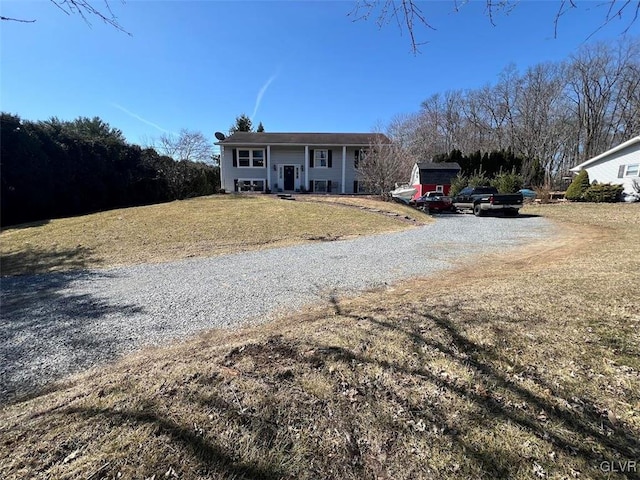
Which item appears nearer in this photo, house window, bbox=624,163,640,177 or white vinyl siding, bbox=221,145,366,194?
house window, bbox=624,163,640,177

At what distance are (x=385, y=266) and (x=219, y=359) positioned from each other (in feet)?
15.3

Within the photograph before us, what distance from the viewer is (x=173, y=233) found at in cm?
1033

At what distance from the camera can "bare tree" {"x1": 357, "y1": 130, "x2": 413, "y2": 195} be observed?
19.3 meters

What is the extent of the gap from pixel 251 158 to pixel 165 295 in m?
21.0

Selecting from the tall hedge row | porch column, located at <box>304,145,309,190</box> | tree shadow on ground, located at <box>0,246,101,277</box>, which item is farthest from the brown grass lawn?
porch column, located at <box>304,145,309,190</box>

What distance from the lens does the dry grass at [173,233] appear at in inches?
321

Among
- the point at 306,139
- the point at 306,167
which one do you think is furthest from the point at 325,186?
the point at 306,139

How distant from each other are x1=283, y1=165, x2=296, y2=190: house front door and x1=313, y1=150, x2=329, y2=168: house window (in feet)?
6.33

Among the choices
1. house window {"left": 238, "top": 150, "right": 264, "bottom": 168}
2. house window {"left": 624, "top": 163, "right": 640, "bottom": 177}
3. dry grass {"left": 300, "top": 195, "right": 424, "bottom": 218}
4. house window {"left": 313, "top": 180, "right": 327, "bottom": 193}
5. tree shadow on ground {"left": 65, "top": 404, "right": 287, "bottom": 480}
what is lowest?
tree shadow on ground {"left": 65, "top": 404, "right": 287, "bottom": 480}

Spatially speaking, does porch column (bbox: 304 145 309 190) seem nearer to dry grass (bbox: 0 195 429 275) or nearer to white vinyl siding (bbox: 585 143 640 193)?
dry grass (bbox: 0 195 429 275)

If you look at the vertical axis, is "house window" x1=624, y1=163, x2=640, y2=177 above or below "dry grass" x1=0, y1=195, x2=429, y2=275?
above

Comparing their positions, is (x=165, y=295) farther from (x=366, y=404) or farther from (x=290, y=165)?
(x=290, y=165)

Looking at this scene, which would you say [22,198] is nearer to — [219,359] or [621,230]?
[219,359]

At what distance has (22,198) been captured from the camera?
15289 mm
